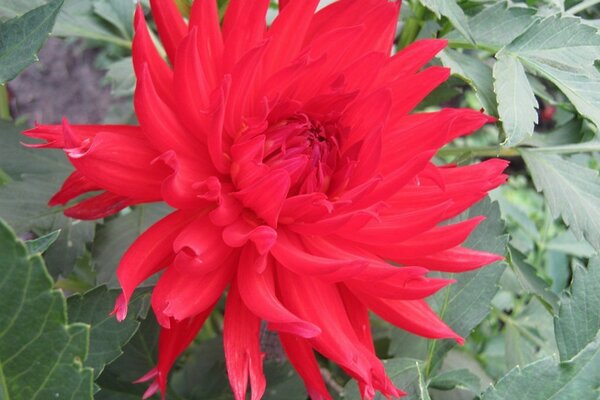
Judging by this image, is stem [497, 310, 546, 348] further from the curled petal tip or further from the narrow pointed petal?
the curled petal tip

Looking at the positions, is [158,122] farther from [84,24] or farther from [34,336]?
[84,24]

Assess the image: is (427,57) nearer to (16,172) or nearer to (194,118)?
(194,118)

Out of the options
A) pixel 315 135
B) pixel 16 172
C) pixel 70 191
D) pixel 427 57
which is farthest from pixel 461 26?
pixel 16 172

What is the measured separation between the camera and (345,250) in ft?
2.05

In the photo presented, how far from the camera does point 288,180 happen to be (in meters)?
0.57

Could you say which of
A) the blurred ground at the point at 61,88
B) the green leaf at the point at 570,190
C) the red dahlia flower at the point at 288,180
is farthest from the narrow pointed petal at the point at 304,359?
the blurred ground at the point at 61,88

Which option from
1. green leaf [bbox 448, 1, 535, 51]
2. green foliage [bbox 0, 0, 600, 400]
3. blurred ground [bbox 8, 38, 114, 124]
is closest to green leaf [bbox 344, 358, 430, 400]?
green foliage [bbox 0, 0, 600, 400]

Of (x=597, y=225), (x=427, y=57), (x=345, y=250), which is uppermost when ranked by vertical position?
(x=427, y=57)

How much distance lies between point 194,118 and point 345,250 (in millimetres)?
169

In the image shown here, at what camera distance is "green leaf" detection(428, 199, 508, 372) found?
75cm

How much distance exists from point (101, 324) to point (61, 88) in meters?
2.15

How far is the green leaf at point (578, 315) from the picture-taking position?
0.62 metres

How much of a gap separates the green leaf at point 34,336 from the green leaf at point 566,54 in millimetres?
512

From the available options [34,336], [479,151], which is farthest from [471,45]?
[34,336]
